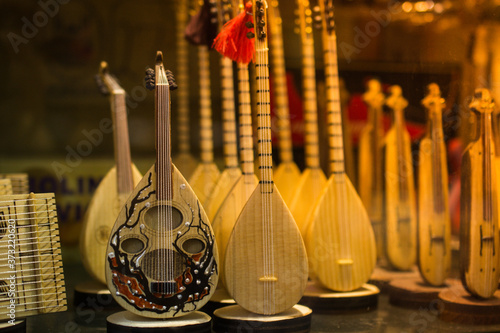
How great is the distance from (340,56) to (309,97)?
0.62 metres

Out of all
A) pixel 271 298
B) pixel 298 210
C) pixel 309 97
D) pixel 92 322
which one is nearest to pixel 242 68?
pixel 309 97

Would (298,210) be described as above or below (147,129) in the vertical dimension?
below

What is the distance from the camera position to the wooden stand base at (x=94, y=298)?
1740mm

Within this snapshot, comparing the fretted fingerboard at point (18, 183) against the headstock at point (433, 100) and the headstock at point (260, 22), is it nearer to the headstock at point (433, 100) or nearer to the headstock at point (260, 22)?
the headstock at point (260, 22)

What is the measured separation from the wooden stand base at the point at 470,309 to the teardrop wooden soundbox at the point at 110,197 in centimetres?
90

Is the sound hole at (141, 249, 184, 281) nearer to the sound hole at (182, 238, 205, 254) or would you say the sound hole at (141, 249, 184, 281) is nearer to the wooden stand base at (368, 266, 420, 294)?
the sound hole at (182, 238, 205, 254)

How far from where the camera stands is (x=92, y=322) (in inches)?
63.5

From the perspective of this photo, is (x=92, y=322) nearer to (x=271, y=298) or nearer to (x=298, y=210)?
(x=271, y=298)

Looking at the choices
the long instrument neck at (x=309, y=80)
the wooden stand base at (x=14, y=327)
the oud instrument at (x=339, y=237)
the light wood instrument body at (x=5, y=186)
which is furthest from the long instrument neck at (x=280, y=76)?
the wooden stand base at (x=14, y=327)

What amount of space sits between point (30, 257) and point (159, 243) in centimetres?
29

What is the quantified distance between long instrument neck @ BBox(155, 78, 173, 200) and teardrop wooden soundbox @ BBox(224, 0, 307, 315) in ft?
0.64

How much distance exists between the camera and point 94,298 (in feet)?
5.73

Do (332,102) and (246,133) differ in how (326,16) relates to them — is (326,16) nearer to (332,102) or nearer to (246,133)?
(332,102)

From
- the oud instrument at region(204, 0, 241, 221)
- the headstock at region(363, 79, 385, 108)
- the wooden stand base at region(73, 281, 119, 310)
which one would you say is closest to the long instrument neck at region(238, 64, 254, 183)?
the oud instrument at region(204, 0, 241, 221)
